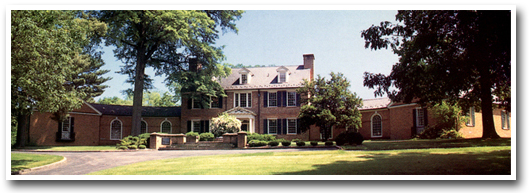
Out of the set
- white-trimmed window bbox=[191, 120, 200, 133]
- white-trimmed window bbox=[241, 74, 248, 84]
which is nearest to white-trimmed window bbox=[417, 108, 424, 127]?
white-trimmed window bbox=[241, 74, 248, 84]

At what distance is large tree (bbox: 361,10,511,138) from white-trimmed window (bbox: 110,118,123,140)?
1535 cm

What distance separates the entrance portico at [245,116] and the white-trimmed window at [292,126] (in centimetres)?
195

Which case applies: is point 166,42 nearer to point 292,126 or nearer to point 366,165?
point 292,126

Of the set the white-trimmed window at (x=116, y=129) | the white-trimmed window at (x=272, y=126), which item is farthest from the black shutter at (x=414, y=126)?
the white-trimmed window at (x=116, y=129)

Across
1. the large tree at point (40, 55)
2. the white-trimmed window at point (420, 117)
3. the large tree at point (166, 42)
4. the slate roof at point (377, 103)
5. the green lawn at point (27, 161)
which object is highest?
the large tree at point (166, 42)

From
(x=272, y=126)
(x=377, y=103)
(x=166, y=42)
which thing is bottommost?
(x=272, y=126)

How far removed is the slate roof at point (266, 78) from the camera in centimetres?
2162

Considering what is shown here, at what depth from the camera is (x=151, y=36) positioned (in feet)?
55.0

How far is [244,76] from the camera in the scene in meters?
22.8

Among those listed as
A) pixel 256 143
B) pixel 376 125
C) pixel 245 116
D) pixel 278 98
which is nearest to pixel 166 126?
pixel 245 116

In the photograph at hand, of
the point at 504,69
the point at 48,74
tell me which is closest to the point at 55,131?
the point at 48,74

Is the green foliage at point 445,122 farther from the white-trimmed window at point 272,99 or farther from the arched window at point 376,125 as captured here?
the white-trimmed window at point 272,99

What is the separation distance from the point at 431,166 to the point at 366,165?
1.20 metres

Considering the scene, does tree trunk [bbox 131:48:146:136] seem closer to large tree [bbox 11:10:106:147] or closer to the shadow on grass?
large tree [bbox 11:10:106:147]
